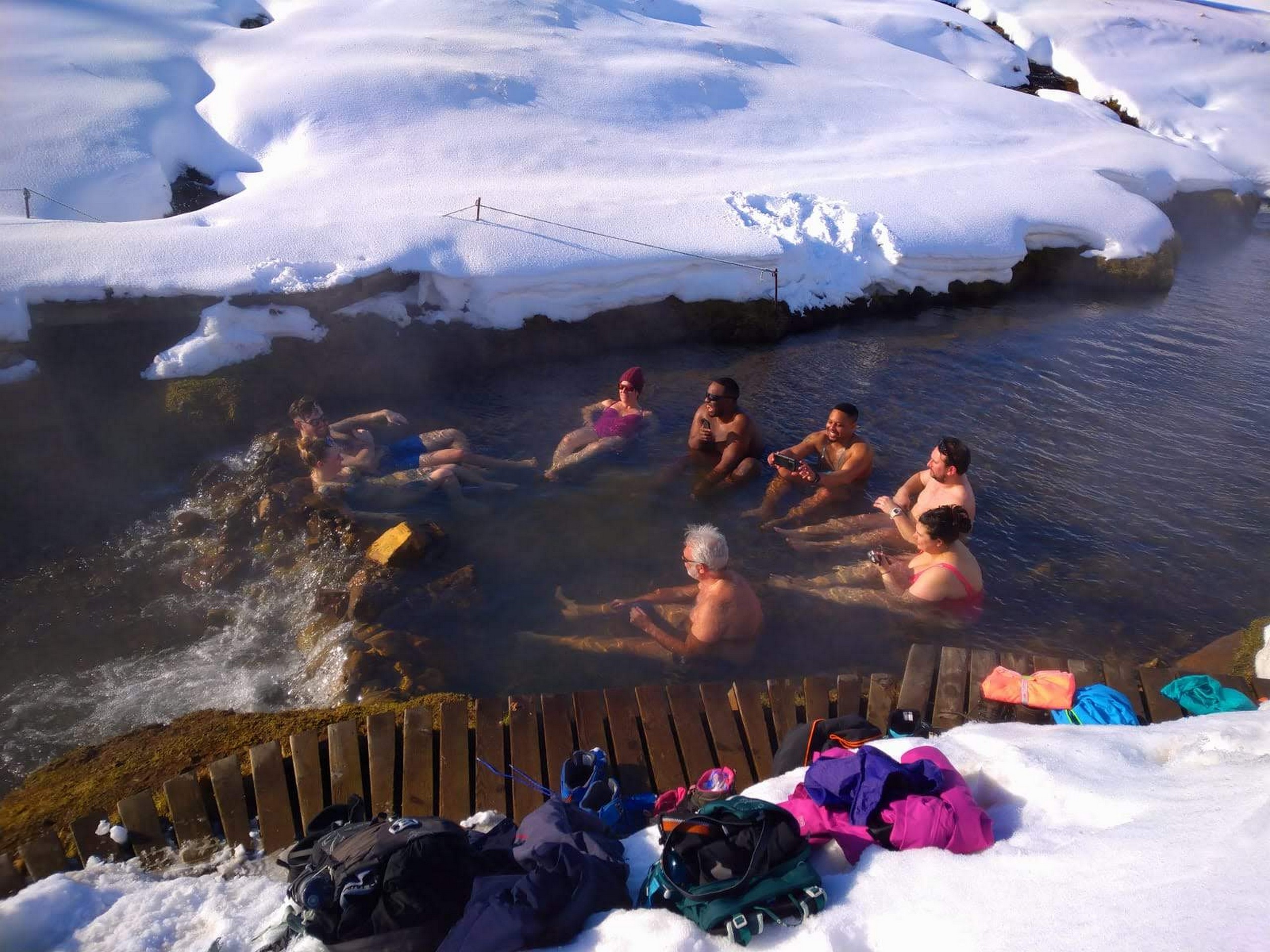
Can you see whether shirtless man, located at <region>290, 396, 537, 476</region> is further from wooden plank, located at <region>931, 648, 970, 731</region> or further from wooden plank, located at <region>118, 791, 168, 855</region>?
wooden plank, located at <region>931, 648, 970, 731</region>

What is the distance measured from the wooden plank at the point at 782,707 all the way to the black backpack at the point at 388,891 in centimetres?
195

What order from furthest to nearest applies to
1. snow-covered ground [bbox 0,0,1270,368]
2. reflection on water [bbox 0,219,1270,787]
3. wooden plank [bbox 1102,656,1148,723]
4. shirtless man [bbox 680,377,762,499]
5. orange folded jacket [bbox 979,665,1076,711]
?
snow-covered ground [bbox 0,0,1270,368]
shirtless man [bbox 680,377,762,499]
reflection on water [bbox 0,219,1270,787]
wooden plank [bbox 1102,656,1148,723]
orange folded jacket [bbox 979,665,1076,711]

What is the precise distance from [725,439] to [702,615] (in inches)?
Result: 92.4

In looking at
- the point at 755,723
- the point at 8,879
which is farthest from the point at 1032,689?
the point at 8,879

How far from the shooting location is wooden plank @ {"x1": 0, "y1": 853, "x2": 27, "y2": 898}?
135 inches

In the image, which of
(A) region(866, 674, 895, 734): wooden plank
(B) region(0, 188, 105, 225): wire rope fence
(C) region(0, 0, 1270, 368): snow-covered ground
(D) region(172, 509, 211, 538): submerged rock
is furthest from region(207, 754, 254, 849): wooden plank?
(B) region(0, 188, 105, 225): wire rope fence

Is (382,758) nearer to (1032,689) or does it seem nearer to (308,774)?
(308,774)

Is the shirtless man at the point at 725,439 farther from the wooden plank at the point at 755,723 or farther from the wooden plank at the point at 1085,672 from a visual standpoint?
the wooden plank at the point at 1085,672

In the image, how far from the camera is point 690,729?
4.27 m

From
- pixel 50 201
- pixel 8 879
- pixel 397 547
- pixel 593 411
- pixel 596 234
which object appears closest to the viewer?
pixel 8 879

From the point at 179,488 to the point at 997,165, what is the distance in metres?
12.2

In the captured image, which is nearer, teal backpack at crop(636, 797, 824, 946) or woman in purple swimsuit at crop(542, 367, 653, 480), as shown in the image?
teal backpack at crop(636, 797, 824, 946)

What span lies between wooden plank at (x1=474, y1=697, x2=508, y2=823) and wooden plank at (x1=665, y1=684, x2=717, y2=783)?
2.51 feet

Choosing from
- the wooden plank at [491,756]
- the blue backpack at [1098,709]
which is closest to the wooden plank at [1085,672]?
the blue backpack at [1098,709]
